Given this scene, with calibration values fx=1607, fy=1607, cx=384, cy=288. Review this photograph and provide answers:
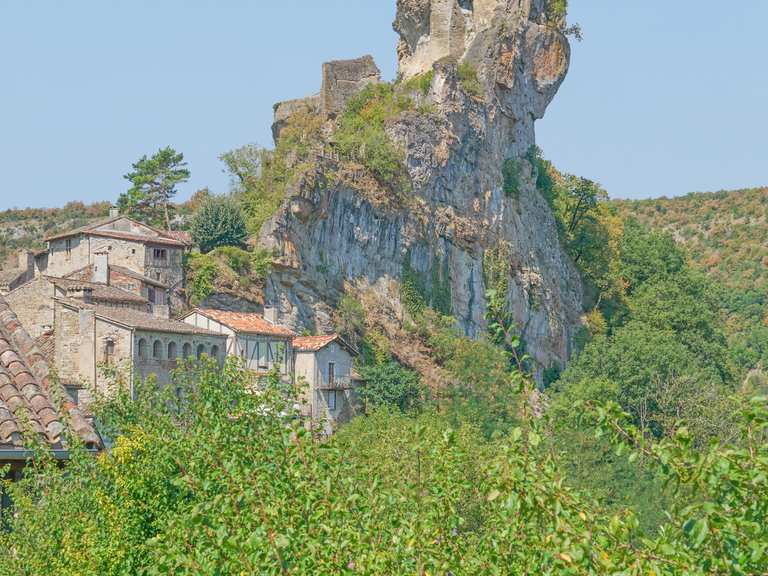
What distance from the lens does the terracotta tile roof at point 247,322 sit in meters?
59.8

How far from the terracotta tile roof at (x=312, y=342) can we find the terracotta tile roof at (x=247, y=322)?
449 mm

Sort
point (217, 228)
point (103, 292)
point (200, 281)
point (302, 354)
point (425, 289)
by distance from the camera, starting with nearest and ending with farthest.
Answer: point (103, 292)
point (200, 281)
point (302, 354)
point (217, 228)
point (425, 289)

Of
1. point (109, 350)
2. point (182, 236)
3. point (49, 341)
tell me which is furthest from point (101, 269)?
point (109, 350)

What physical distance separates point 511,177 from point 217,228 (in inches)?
844

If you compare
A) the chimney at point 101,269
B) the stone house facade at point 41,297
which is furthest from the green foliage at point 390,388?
the stone house facade at point 41,297

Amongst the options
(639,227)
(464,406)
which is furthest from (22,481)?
(639,227)

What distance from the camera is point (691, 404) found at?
249ft

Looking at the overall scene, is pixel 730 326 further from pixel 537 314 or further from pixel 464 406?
pixel 464 406

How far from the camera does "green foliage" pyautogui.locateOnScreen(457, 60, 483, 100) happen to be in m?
77.5

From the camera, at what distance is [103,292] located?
57.9 m

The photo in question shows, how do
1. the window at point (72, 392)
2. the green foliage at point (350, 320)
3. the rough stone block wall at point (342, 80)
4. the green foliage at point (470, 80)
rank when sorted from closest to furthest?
the window at point (72, 392), the green foliage at point (350, 320), the rough stone block wall at point (342, 80), the green foliage at point (470, 80)

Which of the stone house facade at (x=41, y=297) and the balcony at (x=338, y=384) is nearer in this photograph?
the stone house facade at (x=41, y=297)

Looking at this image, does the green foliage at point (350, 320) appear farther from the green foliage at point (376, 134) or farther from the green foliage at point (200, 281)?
the green foliage at point (376, 134)

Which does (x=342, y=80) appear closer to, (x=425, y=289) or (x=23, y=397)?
(x=425, y=289)
